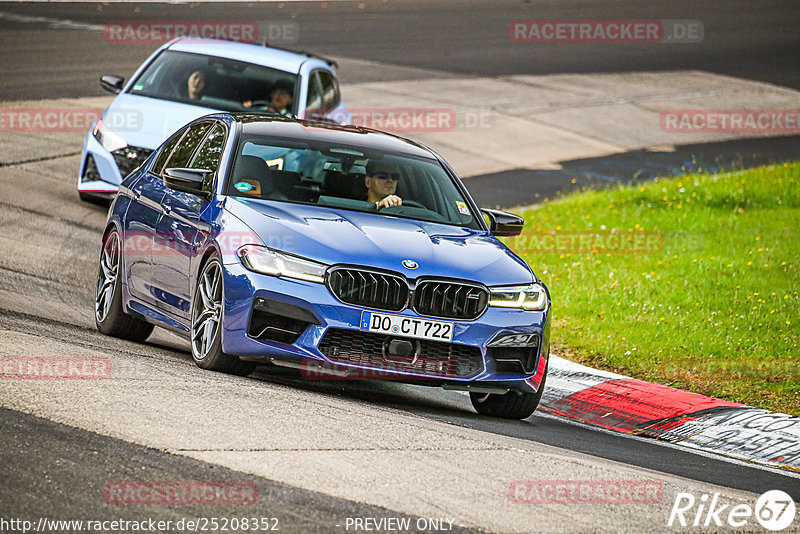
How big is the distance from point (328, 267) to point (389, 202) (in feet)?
4.55

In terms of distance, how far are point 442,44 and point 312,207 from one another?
25080 mm

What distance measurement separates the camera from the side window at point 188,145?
968 cm

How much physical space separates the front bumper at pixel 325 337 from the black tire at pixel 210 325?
0.13 metres

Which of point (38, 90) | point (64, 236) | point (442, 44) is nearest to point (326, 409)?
point (64, 236)

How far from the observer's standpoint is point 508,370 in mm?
8188

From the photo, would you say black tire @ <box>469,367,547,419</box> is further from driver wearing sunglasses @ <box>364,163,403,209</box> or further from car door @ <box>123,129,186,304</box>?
car door @ <box>123,129,186,304</box>

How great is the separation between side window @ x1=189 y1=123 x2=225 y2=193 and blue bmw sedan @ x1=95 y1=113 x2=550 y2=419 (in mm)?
16

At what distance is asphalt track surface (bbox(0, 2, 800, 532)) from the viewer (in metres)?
5.48

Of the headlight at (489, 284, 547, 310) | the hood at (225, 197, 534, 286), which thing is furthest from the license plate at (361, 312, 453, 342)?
the headlight at (489, 284, 547, 310)

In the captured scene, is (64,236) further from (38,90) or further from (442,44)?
(442,44)

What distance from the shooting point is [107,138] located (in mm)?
14219

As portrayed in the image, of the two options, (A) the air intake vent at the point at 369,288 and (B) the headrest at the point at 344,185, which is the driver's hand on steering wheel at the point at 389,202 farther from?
(A) the air intake vent at the point at 369,288

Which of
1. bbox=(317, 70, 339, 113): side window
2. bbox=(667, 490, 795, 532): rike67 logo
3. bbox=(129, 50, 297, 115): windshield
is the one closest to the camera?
bbox=(667, 490, 795, 532): rike67 logo

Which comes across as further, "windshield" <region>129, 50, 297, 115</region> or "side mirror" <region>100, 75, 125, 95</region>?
"side mirror" <region>100, 75, 125, 95</region>
